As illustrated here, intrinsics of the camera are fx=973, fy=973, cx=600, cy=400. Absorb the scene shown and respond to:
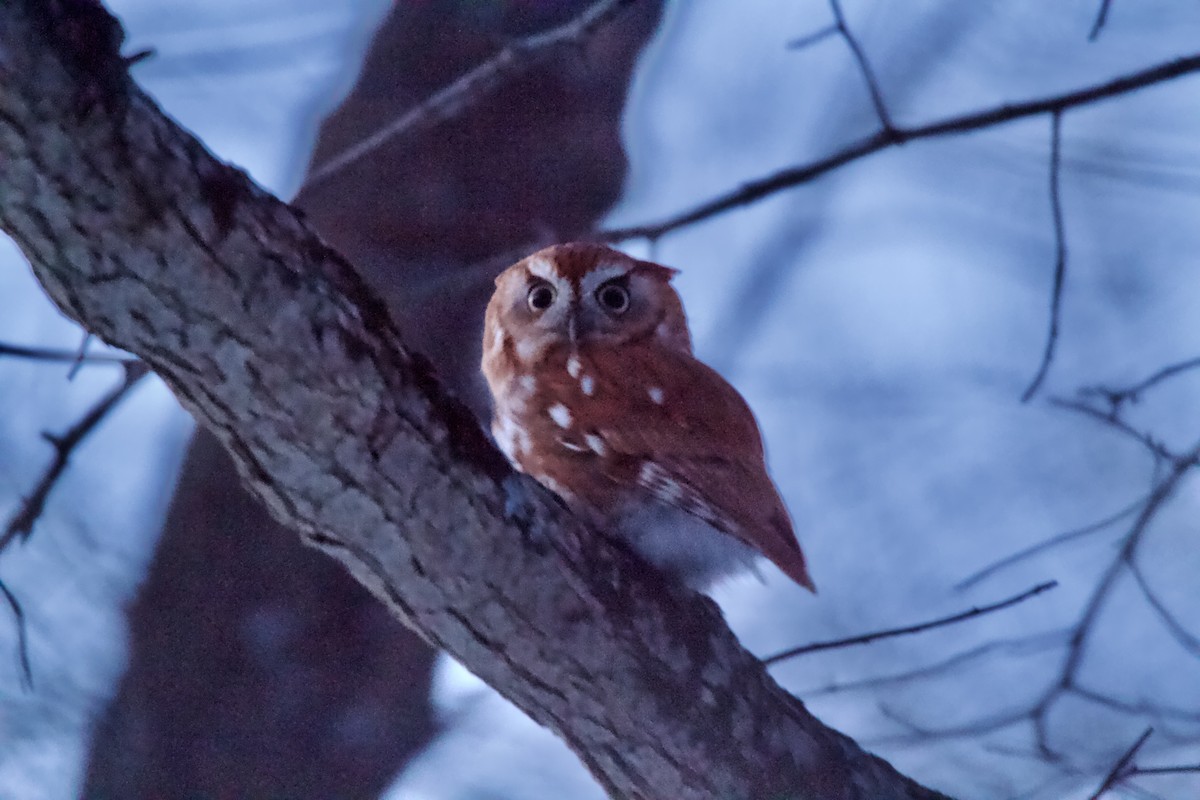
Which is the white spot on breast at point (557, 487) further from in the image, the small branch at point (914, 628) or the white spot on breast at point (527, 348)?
the small branch at point (914, 628)

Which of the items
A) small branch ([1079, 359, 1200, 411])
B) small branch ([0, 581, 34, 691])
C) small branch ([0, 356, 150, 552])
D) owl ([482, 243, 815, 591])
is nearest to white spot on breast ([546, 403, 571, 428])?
owl ([482, 243, 815, 591])

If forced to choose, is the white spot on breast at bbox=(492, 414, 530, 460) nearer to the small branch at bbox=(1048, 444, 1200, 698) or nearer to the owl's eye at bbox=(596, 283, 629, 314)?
the owl's eye at bbox=(596, 283, 629, 314)

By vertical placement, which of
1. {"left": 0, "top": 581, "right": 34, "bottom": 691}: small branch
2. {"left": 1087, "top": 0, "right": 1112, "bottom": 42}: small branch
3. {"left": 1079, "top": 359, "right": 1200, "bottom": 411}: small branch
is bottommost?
{"left": 0, "top": 581, "right": 34, "bottom": 691}: small branch

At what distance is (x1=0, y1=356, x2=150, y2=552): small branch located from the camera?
4.26 ft

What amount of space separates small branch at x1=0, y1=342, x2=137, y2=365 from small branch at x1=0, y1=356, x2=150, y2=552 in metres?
0.05

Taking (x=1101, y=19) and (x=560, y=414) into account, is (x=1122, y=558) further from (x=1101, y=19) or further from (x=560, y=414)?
(x=560, y=414)

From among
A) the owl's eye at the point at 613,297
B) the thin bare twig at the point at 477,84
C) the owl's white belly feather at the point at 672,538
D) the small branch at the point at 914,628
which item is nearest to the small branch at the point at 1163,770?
the small branch at the point at 914,628

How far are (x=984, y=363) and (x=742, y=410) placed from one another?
49cm

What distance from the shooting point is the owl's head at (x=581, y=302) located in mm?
1490

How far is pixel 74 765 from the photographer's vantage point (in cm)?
136

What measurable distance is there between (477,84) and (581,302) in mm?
354

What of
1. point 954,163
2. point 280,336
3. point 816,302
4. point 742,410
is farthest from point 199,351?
point 954,163

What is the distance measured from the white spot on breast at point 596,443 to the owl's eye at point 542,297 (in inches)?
12.4

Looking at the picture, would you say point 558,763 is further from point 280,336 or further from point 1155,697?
point 1155,697
